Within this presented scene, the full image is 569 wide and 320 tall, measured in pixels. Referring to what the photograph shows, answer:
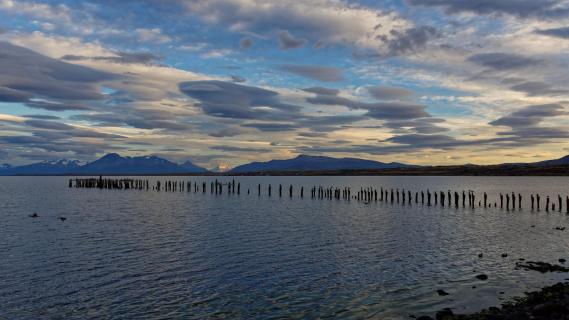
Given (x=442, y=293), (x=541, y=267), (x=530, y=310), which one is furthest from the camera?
(x=541, y=267)

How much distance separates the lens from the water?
20.2 metres

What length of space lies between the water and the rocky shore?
3.95 feet

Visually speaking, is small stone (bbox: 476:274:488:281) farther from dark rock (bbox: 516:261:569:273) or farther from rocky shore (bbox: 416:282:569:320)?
dark rock (bbox: 516:261:569:273)

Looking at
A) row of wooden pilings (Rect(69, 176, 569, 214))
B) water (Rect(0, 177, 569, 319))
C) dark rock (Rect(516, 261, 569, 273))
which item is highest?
row of wooden pilings (Rect(69, 176, 569, 214))

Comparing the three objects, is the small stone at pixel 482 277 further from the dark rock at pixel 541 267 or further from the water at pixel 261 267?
the dark rock at pixel 541 267

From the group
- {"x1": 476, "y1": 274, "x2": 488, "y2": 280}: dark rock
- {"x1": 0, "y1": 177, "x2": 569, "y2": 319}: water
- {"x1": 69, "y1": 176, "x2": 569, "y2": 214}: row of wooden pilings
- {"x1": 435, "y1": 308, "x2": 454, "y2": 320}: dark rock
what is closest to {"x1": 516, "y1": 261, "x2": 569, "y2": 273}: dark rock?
{"x1": 0, "y1": 177, "x2": 569, "y2": 319}: water

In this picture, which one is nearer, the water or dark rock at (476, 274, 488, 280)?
the water

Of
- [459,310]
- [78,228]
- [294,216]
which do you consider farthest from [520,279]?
[78,228]

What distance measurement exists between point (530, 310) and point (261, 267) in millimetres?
14994

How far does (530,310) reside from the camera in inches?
724

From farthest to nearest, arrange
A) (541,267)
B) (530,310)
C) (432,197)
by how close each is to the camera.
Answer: (432,197) < (541,267) < (530,310)

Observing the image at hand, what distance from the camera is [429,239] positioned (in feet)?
131

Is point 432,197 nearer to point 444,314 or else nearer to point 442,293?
point 442,293

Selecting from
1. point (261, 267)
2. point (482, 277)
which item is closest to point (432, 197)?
point (482, 277)
